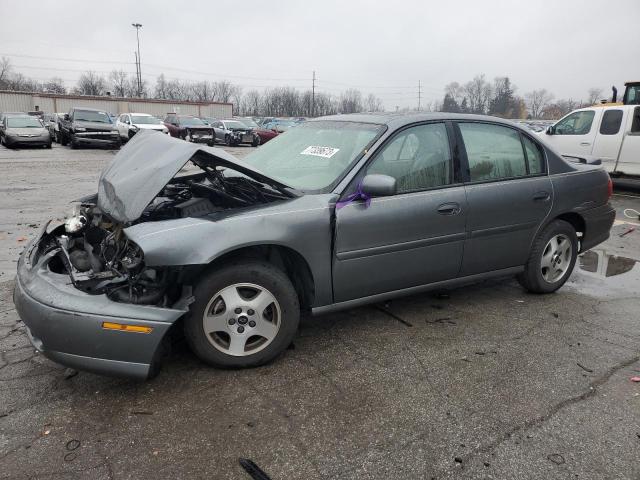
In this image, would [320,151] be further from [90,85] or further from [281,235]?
[90,85]

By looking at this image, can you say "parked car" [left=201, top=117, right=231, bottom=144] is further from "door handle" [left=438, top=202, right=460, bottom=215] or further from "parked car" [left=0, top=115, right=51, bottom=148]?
"door handle" [left=438, top=202, right=460, bottom=215]

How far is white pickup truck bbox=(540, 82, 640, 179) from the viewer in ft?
36.4

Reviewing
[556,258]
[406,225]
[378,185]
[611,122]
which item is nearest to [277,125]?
[611,122]

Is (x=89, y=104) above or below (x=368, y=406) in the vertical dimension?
above

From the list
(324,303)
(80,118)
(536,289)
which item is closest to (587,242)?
(536,289)

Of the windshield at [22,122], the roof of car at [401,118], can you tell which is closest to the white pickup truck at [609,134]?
the roof of car at [401,118]

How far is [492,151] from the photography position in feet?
13.5

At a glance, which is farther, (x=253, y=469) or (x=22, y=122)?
(x=22, y=122)

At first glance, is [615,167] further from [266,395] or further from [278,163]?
[266,395]

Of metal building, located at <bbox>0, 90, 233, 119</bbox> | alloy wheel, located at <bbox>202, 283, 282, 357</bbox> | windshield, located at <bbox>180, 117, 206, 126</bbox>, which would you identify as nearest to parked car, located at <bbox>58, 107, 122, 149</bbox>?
windshield, located at <bbox>180, 117, 206, 126</bbox>

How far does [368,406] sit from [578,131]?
38.2 feet

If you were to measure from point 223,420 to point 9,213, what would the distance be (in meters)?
7.00

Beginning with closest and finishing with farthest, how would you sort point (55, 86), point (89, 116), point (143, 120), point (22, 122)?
point (22, 122)
point (89, 116)
point (143, 120)
point (55, 86)

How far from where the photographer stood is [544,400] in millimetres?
2846
